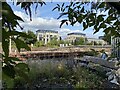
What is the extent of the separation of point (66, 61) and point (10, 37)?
642 cm

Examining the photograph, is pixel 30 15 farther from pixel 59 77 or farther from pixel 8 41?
pixel 59 77

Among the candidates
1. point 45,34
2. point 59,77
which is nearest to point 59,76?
point 59,77

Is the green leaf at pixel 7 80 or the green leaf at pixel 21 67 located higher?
the green leaf at pixel 21 67

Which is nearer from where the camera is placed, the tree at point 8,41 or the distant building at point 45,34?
the tree at point 8,41

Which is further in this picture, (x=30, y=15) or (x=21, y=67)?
(x=30, y=15)

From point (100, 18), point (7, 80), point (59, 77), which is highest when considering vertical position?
point (100, 18)

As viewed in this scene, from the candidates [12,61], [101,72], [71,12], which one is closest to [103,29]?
[71,12]

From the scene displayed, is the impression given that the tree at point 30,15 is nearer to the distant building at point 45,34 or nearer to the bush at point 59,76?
the distant building at point 45,34

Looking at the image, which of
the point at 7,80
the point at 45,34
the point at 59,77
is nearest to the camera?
the point at 7,80

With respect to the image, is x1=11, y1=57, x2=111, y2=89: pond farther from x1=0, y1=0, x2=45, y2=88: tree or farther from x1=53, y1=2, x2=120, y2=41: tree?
x1=0, y1=0, x2=45, y2=88: tree

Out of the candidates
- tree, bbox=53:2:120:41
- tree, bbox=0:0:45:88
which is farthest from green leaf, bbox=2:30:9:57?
tree, bbox=53:2:120:41

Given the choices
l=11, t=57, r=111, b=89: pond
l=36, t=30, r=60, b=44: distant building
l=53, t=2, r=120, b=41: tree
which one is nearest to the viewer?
l=53, t=2, r=120, b=41: tree

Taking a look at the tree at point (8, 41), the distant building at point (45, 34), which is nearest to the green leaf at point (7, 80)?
the tree at point (8, 41)

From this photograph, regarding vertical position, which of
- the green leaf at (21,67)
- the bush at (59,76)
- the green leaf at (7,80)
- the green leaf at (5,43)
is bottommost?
the bush at (59,76)
